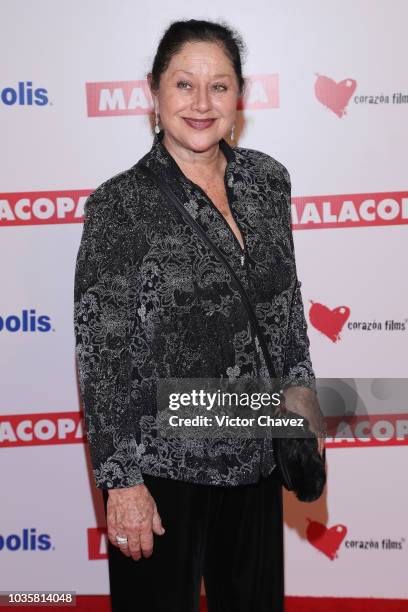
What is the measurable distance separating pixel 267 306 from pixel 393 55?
1.21 metres

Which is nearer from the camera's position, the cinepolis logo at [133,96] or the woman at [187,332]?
the woman at [187,332]

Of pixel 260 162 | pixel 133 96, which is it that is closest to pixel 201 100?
pixel 260 162

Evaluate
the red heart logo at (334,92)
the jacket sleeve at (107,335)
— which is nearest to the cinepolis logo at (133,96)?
the red heart logo at (334,92)

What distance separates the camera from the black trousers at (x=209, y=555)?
1522 millimetres

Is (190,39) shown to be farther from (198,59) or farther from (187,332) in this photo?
(187,332)

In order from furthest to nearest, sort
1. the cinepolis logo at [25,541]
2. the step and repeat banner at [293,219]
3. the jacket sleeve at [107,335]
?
the cinepolis logo at [25,541]
the step and repeat banner at [293,219]
the jacket sleeve at [107,335]

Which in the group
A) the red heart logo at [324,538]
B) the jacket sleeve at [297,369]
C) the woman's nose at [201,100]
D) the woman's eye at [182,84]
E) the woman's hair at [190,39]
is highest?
the woman's hair at [190,39]

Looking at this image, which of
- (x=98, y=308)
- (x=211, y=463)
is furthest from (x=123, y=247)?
(x=211, y=463)

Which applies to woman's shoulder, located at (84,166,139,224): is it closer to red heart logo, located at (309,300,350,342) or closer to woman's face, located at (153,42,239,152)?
woman's face, located at (153,42,239,152)

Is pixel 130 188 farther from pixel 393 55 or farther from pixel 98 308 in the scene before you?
pixel 393 55

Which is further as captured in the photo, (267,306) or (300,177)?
(300,177)

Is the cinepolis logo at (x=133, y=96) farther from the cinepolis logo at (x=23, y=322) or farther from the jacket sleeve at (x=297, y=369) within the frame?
the jacket sleeve at (x=297, y=369)

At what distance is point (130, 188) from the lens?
146cm

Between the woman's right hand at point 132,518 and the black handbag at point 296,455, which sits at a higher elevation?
the black handbag at point 296,455
